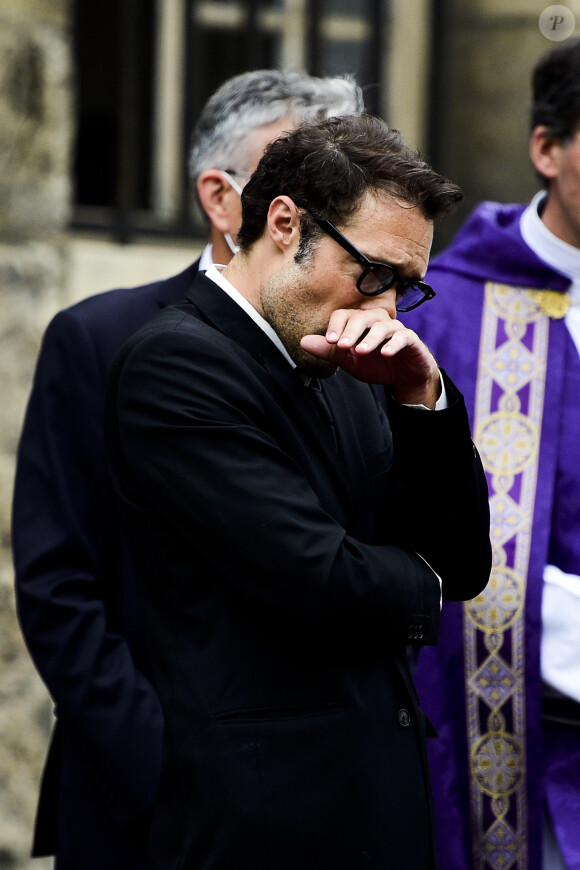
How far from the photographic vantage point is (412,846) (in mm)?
2113

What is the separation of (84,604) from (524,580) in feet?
3.10

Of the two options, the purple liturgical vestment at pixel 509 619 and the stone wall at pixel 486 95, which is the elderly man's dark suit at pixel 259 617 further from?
the stone wall at pixel 486 95

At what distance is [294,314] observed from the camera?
2.17 m

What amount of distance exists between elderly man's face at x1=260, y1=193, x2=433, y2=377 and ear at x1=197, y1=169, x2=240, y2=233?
0.98 metres

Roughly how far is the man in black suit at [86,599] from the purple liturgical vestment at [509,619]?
2.13 feet

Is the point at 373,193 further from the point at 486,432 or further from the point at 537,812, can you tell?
the point at 537,812

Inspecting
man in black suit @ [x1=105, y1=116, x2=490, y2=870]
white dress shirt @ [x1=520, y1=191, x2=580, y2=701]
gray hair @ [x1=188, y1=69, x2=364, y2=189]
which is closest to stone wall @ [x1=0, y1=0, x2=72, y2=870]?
gray hair @ [x1=188, y1=69, x2=364, y2=189]

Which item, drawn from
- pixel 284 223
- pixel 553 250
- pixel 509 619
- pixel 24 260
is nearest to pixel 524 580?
pixel 509 619

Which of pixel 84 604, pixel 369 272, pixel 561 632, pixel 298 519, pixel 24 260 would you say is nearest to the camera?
pixel 298 519

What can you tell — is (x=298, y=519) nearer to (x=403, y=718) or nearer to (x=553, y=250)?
(x=403, y=718)

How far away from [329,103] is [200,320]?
129 cm

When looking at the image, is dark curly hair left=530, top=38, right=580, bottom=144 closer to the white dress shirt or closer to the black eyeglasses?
the white dress shirt

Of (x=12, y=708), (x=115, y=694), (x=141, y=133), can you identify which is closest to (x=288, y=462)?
(x=115, y=694)

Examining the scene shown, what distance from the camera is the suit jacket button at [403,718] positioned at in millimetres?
2143
